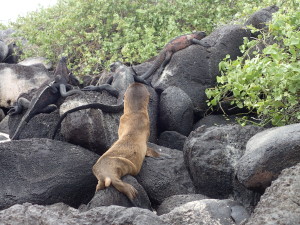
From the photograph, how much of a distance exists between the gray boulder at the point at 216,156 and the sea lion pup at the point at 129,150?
0.65 m

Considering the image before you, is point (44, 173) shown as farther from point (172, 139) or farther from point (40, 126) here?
point (172, 139)

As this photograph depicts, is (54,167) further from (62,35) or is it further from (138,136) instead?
(62,35)

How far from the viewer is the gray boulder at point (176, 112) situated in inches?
321

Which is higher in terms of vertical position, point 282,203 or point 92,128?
point 282,203

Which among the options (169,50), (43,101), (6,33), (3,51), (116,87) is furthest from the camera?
(6,33)

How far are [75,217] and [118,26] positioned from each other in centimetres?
961

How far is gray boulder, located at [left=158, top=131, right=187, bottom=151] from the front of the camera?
25.5 ft

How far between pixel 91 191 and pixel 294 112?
2350 mm

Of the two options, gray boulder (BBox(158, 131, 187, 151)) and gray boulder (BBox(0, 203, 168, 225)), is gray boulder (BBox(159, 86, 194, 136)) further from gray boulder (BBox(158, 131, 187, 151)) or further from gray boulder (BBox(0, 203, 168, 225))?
gray boulder (BBox(0, 203, 168, 225))

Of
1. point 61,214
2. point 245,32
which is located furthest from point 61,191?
point 245,32

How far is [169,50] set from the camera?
9.97m

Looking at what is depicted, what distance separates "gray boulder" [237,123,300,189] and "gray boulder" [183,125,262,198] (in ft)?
3.17

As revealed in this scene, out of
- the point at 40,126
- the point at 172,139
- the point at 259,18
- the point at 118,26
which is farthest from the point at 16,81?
the point at 259,18

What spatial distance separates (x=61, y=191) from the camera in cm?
589
